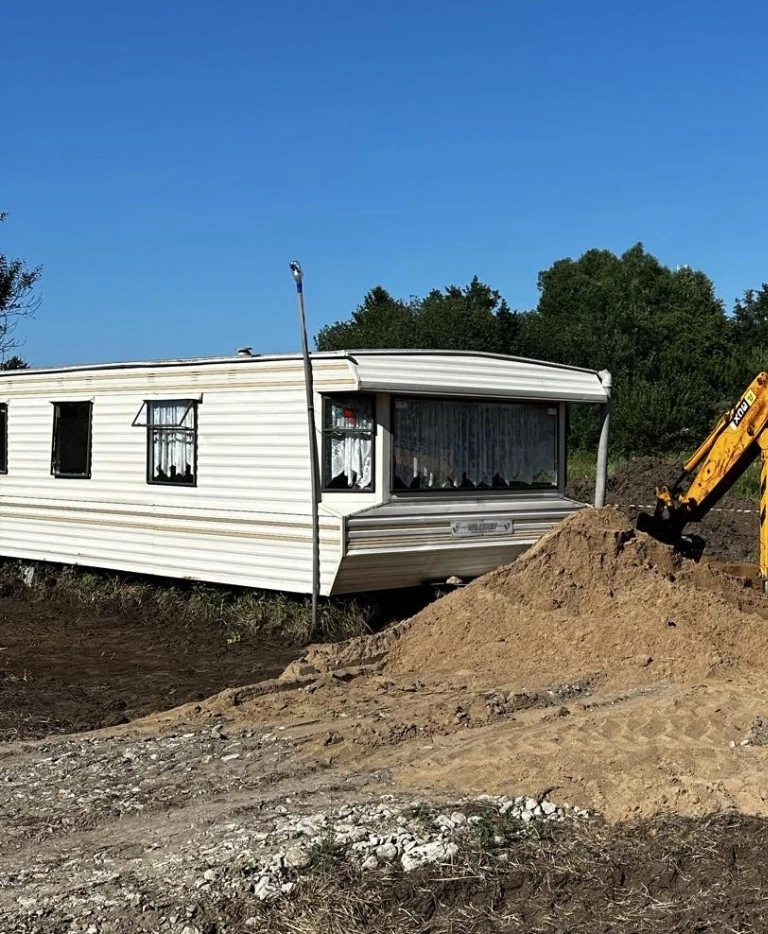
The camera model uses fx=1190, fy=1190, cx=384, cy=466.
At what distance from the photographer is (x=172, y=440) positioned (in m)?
13.1

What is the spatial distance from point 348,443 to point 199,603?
2.59 meters

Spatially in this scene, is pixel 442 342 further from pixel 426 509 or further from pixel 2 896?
pixel 2 896

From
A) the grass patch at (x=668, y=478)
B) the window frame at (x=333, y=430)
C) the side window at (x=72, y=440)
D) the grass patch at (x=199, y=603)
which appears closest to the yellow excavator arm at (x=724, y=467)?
the window frame at (x=333, y=430)

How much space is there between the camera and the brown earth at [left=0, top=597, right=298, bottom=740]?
8812 mm

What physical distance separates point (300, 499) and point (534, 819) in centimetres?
626

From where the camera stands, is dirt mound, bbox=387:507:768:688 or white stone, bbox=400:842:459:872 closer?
white stone, bbox=400:842:459:872

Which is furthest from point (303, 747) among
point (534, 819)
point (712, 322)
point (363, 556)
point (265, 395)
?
point (712, 322)

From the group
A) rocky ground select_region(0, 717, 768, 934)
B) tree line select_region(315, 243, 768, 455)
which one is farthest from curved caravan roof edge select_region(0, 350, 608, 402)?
tree line select_region(315, 243, 768, 455)

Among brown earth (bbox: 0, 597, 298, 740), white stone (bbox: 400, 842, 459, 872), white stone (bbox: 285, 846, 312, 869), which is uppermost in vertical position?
white stone (bbox: 400, 842, 459, 872)

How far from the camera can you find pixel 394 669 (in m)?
9.31

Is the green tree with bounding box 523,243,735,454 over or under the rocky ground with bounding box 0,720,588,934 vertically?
over

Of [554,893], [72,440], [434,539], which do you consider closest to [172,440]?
[72,440]

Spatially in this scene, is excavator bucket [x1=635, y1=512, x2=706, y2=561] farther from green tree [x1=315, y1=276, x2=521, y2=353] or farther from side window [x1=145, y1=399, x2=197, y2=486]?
green tree [x1=315, y1=276, x2=521, y2=353]

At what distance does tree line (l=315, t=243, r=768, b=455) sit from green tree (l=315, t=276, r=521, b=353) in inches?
2.1
